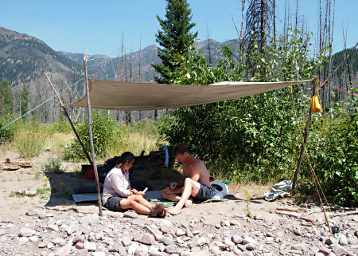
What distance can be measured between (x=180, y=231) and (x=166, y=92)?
182 centimetres

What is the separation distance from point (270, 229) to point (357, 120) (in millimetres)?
1711

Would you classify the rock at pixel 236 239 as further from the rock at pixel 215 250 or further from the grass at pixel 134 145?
the grass at pixel 134 145

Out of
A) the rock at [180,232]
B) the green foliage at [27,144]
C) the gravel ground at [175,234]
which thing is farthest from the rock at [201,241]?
the green foliage at [27,144]

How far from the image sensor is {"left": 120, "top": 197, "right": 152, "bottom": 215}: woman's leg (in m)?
4.67

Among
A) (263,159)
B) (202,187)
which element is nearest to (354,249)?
(202,187)

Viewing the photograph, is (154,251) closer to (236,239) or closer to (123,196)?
(236,239)

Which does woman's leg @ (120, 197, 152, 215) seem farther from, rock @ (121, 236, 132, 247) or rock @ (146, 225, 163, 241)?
rock @ (121, 236, 132, 247)

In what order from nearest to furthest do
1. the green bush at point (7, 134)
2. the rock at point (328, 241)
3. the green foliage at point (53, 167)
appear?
the rock at point (328, 241) → the green foliage at point (53, 167) → the green bush at point (7, 134)

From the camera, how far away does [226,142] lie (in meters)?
7.15

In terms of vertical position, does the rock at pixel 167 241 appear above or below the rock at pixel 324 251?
above

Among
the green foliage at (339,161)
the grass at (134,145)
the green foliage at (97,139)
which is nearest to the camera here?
the green foliage at (339,161)

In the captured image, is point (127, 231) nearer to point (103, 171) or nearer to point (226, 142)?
point (103, 171)

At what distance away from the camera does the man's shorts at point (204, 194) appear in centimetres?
513

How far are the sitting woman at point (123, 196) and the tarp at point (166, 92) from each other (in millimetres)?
817
